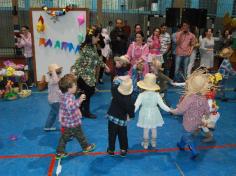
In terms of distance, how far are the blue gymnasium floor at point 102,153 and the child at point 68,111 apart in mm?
318

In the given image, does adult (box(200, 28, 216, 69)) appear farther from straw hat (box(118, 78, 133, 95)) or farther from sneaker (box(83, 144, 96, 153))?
Result: sneaker (box(83, 144, 96, 153))

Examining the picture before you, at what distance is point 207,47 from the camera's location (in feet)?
31.2

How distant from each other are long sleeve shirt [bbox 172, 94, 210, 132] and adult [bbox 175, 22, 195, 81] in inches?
170

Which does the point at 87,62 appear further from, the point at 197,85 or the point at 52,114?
the point at 197,85

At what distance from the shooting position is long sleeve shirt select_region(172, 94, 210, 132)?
4.70 m

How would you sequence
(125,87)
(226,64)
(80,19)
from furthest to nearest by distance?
(80,19) < (226,64) < (125,87)

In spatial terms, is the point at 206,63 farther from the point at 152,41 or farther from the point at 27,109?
the point at 27,109

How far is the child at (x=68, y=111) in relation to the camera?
4516 mm

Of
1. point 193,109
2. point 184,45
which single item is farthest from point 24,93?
point 193,109

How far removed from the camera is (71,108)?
14.9ft

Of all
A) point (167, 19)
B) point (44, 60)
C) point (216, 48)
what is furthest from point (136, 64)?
point (216, 48)

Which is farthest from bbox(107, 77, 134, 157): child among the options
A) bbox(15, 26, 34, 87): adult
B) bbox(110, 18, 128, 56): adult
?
bbox(15, 26, 34, 87): adult

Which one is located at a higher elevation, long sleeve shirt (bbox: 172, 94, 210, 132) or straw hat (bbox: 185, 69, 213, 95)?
straw hat (bbox: 185, 69, 213, 95)

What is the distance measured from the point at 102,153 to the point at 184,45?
4.90m
